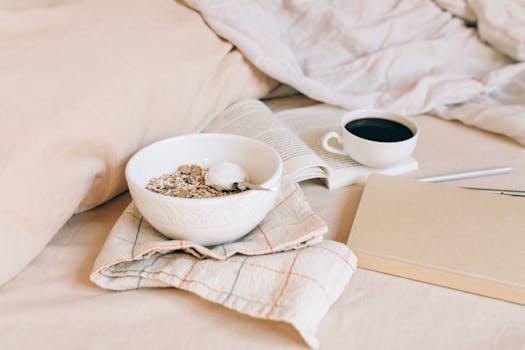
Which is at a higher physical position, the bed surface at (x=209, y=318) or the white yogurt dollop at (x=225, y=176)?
the white yogurt dollop at (x=225, y=176)

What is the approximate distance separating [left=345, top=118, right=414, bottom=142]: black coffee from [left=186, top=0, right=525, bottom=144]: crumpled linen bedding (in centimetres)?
14

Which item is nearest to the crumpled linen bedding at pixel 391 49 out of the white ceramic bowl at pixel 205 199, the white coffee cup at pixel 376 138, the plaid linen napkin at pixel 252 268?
the white coffee cup at pixel 376 138

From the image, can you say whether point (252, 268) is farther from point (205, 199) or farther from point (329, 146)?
point (329, 146)

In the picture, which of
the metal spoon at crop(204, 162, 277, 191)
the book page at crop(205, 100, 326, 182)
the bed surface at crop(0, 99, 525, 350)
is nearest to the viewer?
the bed surface at crop(0, 99, 525, 350)

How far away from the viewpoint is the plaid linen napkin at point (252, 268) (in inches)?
15.3

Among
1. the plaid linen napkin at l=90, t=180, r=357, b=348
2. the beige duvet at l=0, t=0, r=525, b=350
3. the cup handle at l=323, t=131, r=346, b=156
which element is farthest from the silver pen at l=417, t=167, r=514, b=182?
the plaid linen napkin at l=90, t=180, r=357, b=348

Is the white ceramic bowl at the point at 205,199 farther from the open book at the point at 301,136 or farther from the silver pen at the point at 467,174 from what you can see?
the silver pen at the point at 467,174

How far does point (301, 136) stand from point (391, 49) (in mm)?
277

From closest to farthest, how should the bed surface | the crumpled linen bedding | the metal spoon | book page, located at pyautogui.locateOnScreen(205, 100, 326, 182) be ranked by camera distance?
the bed surface → the metal spoon → book page, located at pyautogui.locateOnScreen(205, 100, 326, 182) → the crumpled linen bedding

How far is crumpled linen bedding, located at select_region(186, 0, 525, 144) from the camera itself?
79 cm

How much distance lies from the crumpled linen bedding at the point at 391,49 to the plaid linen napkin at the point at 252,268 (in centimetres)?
40

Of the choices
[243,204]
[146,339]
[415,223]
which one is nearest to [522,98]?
Answer: [415,223]

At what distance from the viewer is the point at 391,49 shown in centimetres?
86

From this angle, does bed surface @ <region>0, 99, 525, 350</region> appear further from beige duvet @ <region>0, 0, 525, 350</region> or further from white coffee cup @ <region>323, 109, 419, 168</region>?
white coffee cup @ <region>323, 109, 419, 168</region>
